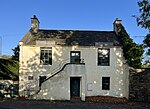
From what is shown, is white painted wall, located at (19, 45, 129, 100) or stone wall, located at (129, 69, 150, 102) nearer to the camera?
stone wall, located at (129, 69, 150, 102)

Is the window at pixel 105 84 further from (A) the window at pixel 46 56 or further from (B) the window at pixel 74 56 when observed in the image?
(A) the window at pixel 46 56

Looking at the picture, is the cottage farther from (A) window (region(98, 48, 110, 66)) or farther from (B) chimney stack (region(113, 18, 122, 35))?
(B) chimney stack (region(113, 18, 122, 35))

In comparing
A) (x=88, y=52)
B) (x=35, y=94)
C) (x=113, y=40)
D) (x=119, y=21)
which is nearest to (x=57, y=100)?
(x=35, y=94)

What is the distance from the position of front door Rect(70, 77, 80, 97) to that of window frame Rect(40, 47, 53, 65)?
3217 mm

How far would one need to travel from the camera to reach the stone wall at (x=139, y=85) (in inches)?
1013

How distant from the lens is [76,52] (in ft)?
99.8

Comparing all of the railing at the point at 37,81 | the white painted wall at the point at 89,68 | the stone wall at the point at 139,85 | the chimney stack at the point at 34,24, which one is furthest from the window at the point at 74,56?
the stone wall at the point at 139,85

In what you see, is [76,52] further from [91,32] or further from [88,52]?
[91,32]

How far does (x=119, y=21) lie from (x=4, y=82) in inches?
621

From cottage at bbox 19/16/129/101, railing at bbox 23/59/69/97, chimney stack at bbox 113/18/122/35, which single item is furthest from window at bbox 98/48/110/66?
chimney stack at bbox 113/18/122/35

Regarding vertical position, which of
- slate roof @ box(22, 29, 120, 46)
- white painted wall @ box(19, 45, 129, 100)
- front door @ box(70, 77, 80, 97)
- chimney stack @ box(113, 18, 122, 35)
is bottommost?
front door @ box(70, 77, 80, 97)

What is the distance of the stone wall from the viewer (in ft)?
84.4

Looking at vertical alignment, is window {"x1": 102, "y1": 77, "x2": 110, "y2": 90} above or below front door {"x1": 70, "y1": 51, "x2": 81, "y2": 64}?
below

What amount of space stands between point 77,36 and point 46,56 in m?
4.93
